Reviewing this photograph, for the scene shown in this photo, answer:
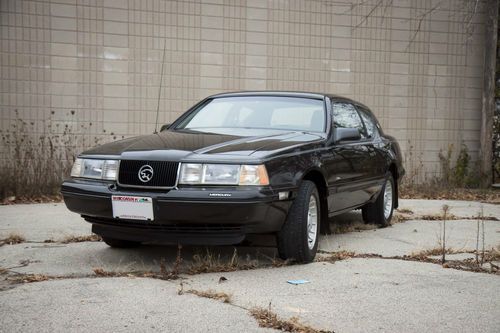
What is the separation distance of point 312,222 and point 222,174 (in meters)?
1.08

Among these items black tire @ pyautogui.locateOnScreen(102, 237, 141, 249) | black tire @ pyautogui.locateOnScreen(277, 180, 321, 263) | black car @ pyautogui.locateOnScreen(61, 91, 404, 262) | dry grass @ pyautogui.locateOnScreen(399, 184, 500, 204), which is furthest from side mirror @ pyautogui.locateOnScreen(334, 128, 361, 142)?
dry grass @ pyautogui.locateOnScreen(399, 184, 500, 204)

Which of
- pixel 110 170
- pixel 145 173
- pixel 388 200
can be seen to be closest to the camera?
pixel 145 173

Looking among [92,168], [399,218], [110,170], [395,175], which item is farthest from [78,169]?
[399,218]

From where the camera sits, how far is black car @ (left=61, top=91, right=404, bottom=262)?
4090 mm

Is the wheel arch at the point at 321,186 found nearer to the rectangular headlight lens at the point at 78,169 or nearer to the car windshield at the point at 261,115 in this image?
the car windshield at the point at 261,115

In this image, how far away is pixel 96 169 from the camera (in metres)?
4.51

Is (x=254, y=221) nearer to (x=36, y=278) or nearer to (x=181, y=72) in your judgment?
(x=36, y=278)

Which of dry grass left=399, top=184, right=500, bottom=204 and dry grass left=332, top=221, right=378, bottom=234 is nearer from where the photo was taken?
dry grass left=332, top=221, right=378, bottom=234

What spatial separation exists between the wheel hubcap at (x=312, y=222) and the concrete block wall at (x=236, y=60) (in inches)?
242

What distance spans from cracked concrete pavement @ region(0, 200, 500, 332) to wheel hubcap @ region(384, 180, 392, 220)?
131 cm

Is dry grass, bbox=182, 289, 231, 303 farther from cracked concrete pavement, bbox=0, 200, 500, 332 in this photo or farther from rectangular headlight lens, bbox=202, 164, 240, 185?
rectangular headlight lens, bbox=202, 164, 240, 185

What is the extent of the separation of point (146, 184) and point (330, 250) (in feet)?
6.16

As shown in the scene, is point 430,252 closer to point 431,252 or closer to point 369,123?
point 431,252

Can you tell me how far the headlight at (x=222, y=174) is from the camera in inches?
162
